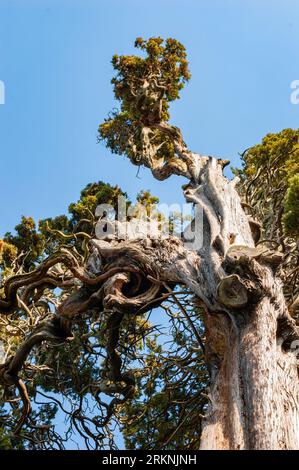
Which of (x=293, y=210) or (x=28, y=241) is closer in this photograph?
(x=293, y=210)

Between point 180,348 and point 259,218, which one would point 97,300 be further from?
point 259,218

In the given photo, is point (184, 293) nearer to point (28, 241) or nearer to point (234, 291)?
point (234, 291)

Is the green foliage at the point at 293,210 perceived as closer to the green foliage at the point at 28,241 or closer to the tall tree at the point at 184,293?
the tall tree at the point at 184,293

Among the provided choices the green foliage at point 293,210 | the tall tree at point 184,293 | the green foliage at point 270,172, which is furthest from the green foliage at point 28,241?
the green foliage at point 293,210

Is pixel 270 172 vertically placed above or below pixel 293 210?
above

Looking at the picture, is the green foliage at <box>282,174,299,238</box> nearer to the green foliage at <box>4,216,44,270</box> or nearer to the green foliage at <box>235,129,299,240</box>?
the green foliage at <box>235,129,299,240</box>

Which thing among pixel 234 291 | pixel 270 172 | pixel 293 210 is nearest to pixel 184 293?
pixel 234 291

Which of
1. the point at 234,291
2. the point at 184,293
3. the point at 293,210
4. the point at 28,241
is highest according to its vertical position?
the point at 28,241

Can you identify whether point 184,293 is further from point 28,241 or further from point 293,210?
point 28,241

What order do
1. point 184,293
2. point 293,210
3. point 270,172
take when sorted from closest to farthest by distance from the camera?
point 184,293, point 293,210, point 270,172

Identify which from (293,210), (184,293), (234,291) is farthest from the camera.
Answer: (293,210)

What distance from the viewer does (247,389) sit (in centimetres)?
483
